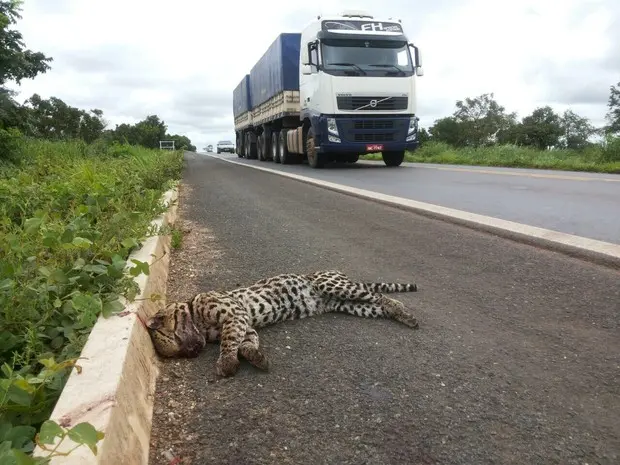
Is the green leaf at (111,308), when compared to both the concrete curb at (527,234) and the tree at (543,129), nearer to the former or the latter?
the concrete curb at (527,234)

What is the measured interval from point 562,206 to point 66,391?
784 centimetres

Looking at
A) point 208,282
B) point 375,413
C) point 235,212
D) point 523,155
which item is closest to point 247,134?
point 523,155

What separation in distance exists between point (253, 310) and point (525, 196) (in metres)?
7.45

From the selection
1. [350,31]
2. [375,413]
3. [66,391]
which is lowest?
[375,413]

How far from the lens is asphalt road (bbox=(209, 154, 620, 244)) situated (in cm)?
686

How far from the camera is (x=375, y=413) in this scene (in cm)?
252

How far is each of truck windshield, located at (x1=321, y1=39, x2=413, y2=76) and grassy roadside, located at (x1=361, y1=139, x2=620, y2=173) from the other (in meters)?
6.71

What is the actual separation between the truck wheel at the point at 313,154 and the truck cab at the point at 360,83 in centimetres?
83

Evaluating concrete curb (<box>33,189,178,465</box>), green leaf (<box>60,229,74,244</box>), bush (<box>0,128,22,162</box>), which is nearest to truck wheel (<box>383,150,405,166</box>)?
bush (<box>0,128,22,162</box>)

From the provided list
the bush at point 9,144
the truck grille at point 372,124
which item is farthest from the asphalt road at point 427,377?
the truck grille at point 372,124

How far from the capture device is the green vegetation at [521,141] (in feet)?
63.7

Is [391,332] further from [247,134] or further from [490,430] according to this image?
[247,134]

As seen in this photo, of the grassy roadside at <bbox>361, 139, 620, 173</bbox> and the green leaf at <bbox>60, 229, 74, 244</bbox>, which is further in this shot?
the grassy roadside at <bbox>361, 139, 620, 173</bbox>

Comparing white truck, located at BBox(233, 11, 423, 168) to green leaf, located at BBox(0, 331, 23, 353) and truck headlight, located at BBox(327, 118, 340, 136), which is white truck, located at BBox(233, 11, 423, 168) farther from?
green leaf, located at BBox(0, 331, 23, 353)
